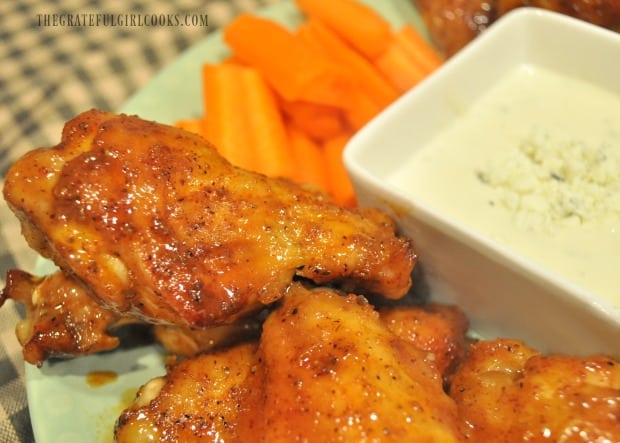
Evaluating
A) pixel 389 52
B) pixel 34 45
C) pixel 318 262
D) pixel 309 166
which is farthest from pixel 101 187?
pixel 34 45

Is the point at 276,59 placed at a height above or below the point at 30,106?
above

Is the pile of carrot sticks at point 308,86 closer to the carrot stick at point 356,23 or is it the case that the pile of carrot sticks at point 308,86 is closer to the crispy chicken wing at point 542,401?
the carrot stick at point 356,23

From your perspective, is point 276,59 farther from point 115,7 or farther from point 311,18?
point 115,7

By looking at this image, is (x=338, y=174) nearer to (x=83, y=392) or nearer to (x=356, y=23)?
(x=356, y=23)

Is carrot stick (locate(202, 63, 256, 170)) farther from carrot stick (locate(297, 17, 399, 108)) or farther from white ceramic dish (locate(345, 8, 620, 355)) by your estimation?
white ceramic dish (locate(345, 8, 620, 355))

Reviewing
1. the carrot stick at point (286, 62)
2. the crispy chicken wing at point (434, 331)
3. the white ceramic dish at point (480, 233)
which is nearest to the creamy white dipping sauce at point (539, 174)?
the white ceramic dish at point (480, 233)

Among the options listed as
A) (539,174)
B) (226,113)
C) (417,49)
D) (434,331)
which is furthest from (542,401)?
(417,49)
